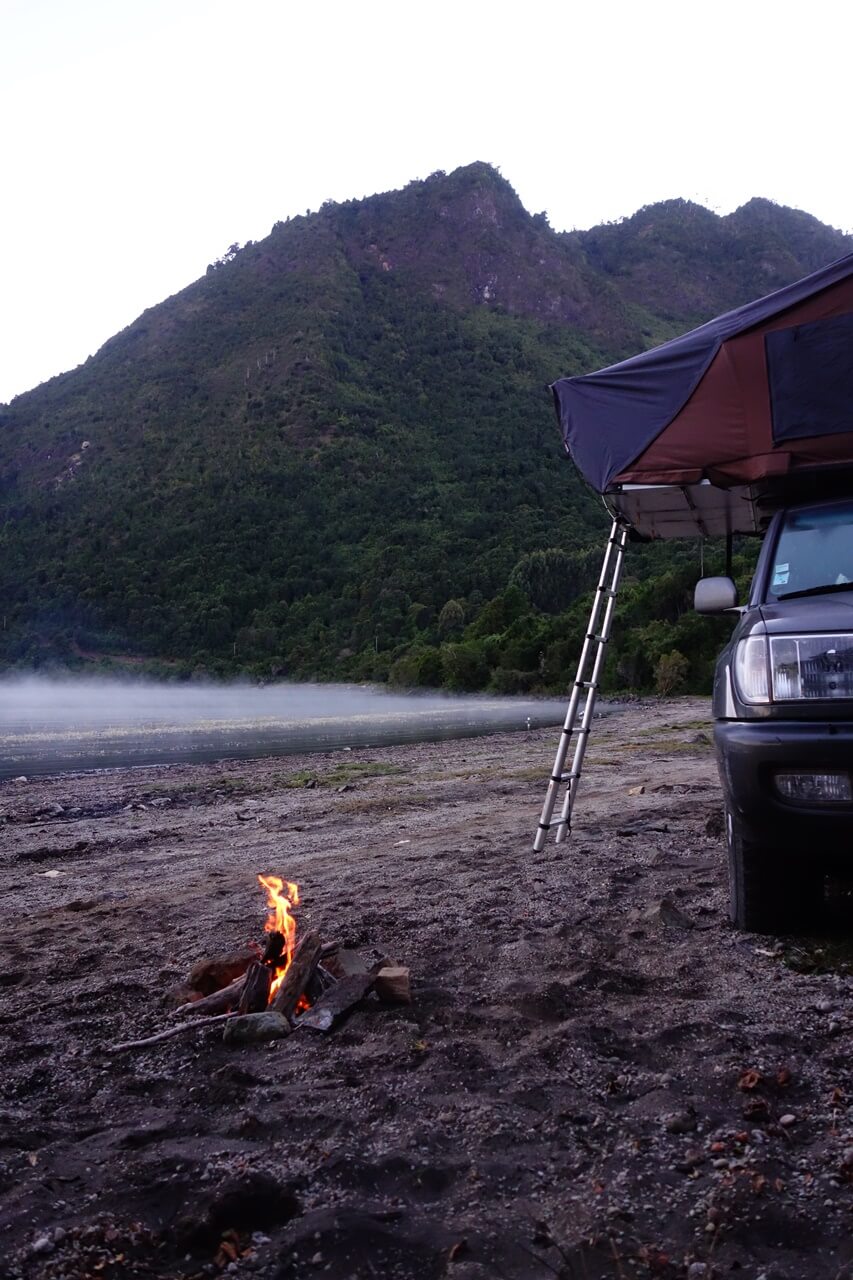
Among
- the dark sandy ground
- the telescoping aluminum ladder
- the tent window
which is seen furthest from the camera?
the telescoping aluminum ladder

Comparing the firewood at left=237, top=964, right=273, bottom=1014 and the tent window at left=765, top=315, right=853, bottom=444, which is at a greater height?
the tent window at left=765, top=315, right=853, bottom=444

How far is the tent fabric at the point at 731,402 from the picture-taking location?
16.7ft

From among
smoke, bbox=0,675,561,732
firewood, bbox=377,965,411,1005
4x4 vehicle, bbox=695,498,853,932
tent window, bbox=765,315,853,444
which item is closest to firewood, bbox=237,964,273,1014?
firewood, bbox=377,965,411,1005

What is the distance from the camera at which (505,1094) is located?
2.89 meters

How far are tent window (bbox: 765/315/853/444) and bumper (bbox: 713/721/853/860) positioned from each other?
210cm

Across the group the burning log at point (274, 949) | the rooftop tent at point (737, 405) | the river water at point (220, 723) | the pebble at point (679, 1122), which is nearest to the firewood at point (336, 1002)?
the burning log at point (274, 949)

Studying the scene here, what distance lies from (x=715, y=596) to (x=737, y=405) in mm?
1325

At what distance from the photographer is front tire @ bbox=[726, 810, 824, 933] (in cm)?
404

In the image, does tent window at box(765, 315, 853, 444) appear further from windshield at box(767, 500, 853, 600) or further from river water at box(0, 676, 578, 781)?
river water at box(0, 676, 578, 781)

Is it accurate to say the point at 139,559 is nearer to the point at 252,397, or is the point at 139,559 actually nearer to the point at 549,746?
the point at 252,397

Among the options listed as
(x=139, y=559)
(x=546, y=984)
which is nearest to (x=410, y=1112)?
(x=546, y=984)

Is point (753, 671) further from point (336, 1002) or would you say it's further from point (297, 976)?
point (297, 976)

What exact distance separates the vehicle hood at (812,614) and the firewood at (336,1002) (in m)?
2.17

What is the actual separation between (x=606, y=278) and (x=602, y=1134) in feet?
559
